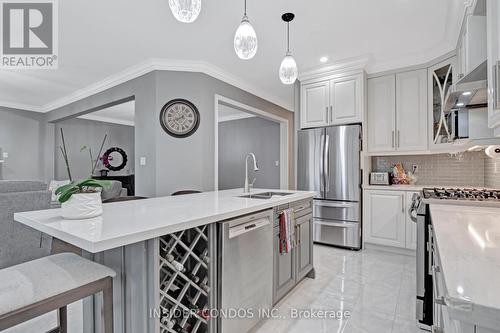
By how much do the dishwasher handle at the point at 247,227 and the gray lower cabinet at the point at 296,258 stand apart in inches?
7.8

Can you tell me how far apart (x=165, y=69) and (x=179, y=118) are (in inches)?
28.1

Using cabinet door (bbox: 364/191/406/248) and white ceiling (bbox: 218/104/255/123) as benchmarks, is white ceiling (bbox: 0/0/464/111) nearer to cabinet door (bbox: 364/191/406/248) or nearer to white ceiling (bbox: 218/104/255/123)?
cabinet door (bbox: 364/191/406/248)

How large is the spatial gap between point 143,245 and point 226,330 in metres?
0.73

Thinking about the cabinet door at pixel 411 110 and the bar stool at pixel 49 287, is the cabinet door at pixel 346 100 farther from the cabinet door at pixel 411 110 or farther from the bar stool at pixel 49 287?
the bar stool at pixel 49 287

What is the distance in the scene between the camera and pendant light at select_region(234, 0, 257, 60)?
1781mm

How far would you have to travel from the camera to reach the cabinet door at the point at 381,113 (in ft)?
11.5

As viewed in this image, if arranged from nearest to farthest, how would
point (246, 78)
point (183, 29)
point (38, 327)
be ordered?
point (38, 327) → point (183, 29) → point (246, 78)

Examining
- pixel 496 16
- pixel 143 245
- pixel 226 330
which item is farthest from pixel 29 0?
pixel 496 16

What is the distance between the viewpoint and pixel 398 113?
3.47m

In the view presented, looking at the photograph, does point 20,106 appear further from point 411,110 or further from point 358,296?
point 411,110

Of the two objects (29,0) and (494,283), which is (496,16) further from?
(29,0)

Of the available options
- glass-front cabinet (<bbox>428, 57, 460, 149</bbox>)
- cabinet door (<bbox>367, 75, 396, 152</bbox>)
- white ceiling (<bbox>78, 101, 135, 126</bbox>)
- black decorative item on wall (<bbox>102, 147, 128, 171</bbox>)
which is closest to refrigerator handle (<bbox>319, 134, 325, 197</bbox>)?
cabinet door (<bbox>367, 75, 396, 152</bbox>)

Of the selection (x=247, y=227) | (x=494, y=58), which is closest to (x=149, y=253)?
(x=247, y=227)

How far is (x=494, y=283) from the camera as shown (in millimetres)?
588
